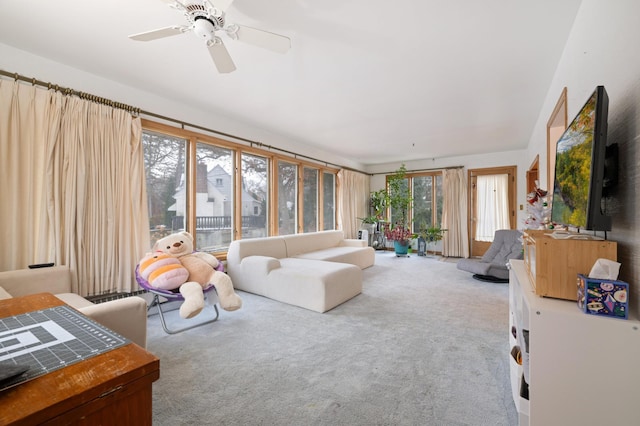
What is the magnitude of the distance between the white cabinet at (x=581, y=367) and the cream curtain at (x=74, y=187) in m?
3.35

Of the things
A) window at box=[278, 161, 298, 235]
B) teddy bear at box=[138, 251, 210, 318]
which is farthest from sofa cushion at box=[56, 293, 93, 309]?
window at box=[278, 161, 298, 235]

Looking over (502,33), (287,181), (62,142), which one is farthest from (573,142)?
(287,181)

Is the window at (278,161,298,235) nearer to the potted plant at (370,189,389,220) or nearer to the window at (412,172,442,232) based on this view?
the potted plant at (370,189,389,220)

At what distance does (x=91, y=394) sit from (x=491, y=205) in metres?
7.16

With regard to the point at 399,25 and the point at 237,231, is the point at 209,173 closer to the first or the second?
the point at 237,231

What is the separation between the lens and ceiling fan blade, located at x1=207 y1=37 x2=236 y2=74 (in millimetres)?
1793

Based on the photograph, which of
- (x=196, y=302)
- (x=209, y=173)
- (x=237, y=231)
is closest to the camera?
(x=196, y=302)

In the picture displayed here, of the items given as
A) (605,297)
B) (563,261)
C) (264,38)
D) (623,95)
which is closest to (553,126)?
(623,95)

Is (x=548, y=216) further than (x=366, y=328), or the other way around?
(x=366, y=328)

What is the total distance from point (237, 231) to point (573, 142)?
3.86 metres

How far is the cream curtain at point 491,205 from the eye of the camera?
6066 millimetres

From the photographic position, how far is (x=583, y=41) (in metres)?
1.73

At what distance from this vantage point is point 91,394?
565 millimetres

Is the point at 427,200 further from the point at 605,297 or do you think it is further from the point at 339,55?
the point at 605,297
